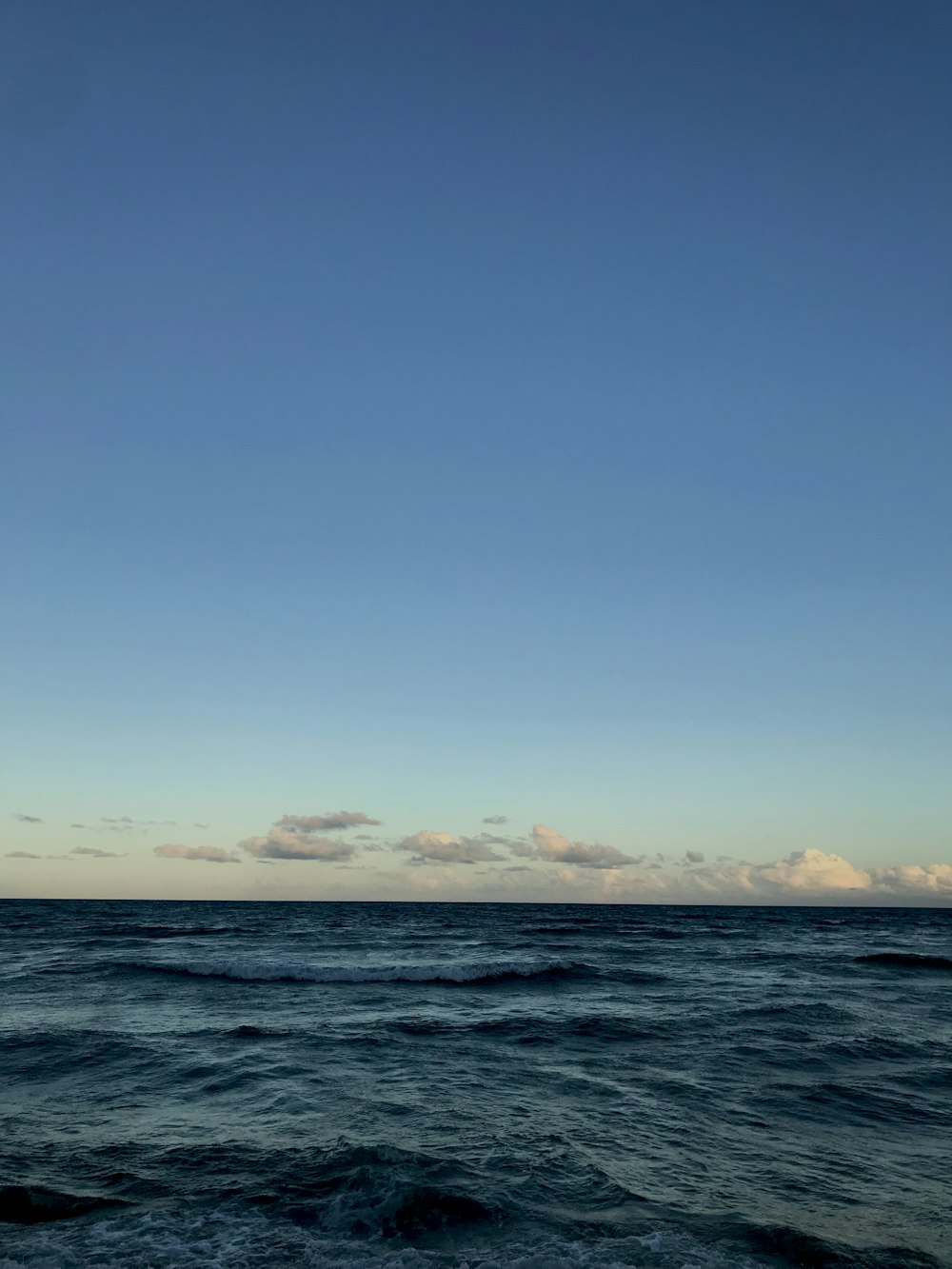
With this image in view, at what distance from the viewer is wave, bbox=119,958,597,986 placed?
38.7 metres

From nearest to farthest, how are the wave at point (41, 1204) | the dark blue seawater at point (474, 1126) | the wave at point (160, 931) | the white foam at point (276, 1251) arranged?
the white foam at point (276, 1251)
the dark blue seawater at point (474, 1126)
the wave at point (41, 1204)
the wave at point (160, 931)

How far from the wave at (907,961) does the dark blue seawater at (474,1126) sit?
13.7 m

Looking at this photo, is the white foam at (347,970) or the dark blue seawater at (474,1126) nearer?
the dark blue seawater at (474,1126)

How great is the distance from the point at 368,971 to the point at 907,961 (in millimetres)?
33030

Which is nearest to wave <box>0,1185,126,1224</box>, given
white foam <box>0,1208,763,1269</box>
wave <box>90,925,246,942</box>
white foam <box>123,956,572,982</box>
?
white foam <box>0,1208,763,1269</box>

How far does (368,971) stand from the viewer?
40.5m

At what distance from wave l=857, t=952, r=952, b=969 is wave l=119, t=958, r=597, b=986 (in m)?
19.3

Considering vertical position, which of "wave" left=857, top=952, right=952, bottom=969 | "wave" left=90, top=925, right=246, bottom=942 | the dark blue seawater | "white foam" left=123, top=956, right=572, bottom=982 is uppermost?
the dark blue seawater

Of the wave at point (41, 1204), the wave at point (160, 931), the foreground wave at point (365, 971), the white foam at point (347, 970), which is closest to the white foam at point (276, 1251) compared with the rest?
the wave at point (41, 1204)

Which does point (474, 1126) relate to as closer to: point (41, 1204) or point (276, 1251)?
point (276, 1251)

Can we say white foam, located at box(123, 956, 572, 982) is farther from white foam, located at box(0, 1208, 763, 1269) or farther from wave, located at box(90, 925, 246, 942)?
white foam, located at box(0, 1208, 763, 1269)

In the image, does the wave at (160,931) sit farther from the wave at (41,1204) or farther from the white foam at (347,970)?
the wave at (41,1204)

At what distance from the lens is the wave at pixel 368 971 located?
127 feet

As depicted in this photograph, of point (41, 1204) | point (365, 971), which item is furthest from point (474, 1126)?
point (365, 971)
